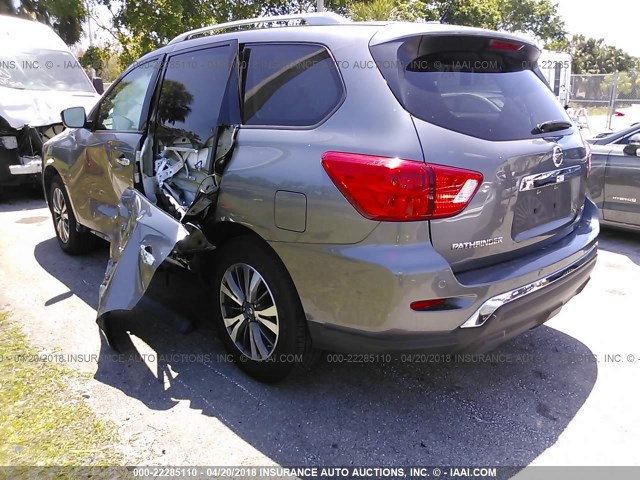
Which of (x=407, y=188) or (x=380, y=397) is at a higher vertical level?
(x=407, y=188)

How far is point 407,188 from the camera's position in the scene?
2168 mm

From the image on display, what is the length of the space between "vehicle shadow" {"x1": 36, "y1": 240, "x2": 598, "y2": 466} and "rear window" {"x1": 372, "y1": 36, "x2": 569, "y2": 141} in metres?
1.23

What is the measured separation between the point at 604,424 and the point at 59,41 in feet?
35.6

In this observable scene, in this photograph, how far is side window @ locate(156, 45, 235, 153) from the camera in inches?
126

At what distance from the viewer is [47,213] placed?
7.52 m

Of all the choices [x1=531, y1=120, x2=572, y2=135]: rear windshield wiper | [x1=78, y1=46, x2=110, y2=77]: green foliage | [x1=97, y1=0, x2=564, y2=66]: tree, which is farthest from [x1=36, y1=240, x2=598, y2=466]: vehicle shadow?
[x1=78, y1=46, x2=110, y2=77]: green foliage

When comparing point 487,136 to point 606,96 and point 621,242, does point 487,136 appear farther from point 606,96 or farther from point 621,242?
point 606,96

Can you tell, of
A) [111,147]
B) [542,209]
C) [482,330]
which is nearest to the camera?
[482,330]

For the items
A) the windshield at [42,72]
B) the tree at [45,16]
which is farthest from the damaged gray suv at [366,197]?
the tree at [45,16]

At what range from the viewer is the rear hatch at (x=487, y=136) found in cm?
226

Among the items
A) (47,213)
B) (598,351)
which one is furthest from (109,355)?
(47,213)

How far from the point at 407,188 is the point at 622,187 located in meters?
Result: 4.33

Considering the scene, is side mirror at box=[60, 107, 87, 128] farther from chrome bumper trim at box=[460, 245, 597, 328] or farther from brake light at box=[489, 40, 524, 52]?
chrome bumper trim at box=[460, 245, 597, 328]

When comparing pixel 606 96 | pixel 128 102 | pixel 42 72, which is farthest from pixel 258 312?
pixel 606 96
